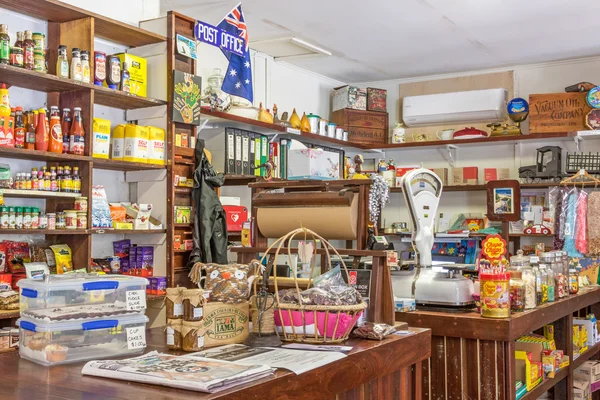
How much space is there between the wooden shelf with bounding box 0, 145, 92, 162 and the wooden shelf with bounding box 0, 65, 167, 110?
0.40m

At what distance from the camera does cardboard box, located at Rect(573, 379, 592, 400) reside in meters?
3.96

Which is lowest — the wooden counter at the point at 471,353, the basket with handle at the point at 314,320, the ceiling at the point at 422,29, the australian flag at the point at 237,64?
the wooden counter at the point at 471,353

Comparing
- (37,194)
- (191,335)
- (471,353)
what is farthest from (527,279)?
(37,194)

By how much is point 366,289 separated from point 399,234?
15.0 ft

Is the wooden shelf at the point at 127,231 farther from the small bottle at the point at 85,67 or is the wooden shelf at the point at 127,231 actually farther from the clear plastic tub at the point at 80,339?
the clear plastic tub at the point at 80,339

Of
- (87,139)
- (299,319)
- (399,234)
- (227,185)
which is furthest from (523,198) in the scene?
(299,319)

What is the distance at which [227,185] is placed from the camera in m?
5.83

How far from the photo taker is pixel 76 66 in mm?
3785

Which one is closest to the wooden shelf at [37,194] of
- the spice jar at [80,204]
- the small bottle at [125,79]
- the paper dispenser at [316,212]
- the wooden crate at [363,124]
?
the spice jar at [80,204]

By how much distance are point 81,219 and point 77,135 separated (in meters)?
0.48

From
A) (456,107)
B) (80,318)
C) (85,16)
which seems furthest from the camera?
Result: (456,107)

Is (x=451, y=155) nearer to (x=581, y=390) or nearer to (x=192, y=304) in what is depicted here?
(x=581, y=390)

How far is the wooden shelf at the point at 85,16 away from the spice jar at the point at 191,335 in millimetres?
2483

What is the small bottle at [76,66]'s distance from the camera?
378 centimetres
